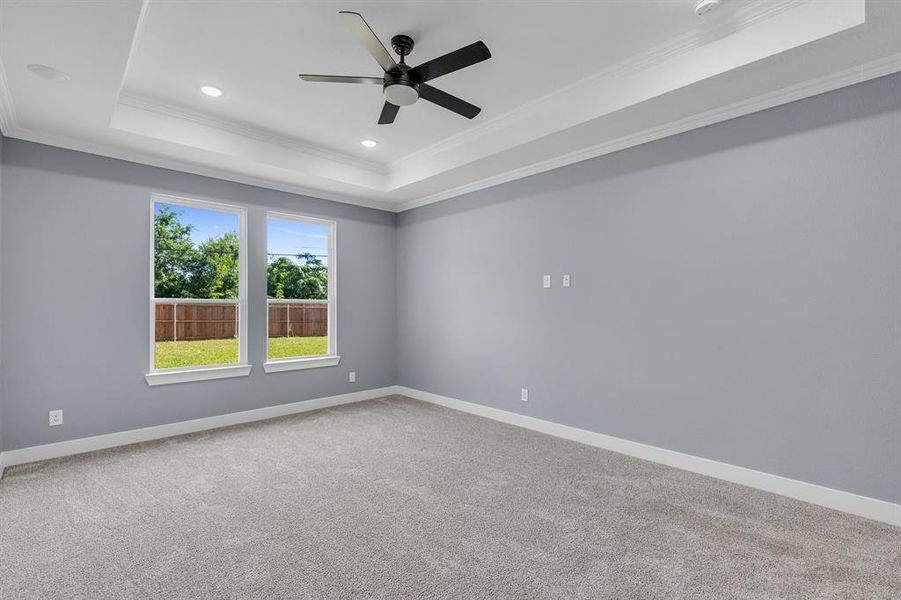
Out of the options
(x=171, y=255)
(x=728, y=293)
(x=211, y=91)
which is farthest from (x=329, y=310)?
(x=728, y=293)

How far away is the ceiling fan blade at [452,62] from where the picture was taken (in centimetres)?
235

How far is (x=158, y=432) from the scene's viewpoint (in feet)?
13.4

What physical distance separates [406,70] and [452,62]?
0.31 metres

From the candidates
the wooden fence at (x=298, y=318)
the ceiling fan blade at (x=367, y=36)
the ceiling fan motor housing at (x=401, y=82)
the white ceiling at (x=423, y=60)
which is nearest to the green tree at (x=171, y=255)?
the white ceiling at (x=423, y=60)

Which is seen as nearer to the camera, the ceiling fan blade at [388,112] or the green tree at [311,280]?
the ceiling fan blade at [388,112]

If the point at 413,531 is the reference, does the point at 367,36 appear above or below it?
above

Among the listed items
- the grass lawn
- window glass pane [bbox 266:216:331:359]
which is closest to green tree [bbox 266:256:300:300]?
Answer: window glass pane [bbox 266:216:331:359]

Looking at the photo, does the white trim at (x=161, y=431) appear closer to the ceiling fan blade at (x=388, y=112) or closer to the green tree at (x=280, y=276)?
the green tree at (x=280, y=276)

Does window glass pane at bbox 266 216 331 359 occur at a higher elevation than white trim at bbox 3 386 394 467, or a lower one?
higher

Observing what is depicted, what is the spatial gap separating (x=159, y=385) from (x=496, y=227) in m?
3.70

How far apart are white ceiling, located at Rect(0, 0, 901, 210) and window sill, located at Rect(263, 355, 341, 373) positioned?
84.6 inches

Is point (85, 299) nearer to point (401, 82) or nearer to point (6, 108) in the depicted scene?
point (6, 108)

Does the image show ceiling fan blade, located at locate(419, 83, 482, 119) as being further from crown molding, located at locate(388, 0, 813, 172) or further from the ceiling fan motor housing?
crown molding, located at locate(388, 0, 813, 172)

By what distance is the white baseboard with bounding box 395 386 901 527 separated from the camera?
8.39 ft
